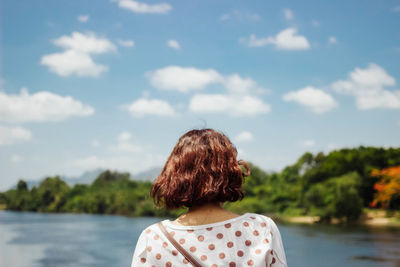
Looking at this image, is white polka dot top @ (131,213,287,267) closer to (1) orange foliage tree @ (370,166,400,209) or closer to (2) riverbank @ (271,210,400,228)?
(1) orange foliage tree @ (370,166,400,209)

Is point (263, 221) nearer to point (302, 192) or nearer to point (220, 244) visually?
point (220, 244)

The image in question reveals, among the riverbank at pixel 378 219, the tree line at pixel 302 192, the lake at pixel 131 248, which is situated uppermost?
the tree line at pixel 302 192

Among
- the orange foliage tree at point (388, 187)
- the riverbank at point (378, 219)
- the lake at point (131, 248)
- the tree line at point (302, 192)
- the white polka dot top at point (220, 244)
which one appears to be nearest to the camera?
the white polka dot top at point (220, 244)

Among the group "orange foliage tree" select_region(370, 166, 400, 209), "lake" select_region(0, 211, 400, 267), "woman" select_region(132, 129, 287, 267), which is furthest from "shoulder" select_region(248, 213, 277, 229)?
"orange foliage tree" select_region(370, 166, 400, 209)

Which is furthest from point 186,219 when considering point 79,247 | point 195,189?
point 79,247

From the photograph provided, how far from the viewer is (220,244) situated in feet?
3.32

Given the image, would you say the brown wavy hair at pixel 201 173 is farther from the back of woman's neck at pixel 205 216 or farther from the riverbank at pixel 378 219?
the riverbank at pixel 378 219

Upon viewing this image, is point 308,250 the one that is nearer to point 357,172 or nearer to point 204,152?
point 357,172

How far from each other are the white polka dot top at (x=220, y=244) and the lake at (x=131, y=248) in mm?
14135

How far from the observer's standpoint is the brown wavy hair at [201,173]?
105cm

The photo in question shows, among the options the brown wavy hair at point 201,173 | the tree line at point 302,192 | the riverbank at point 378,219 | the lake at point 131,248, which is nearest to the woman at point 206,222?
the brown wavy hair at point 201,173

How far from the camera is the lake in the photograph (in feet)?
49.2

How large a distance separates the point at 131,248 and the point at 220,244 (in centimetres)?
1921

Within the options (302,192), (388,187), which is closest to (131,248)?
(388,187)
